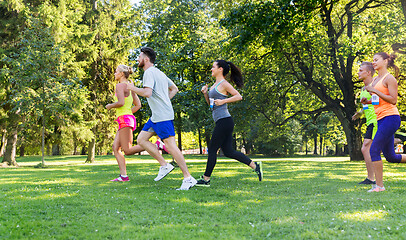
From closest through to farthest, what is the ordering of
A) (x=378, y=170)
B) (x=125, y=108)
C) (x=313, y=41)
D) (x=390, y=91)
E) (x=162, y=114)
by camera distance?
(x=390, y=91), (x=378, y=170), (x=162, y=114), (x=125, y=108), (x=313, y=41)

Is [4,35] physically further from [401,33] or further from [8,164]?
[401,33]

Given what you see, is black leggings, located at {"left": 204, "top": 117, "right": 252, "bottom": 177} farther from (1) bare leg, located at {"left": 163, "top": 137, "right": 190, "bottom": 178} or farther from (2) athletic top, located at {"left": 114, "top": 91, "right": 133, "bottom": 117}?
(2) athletic top, located at {"left": 114, "top": 91, "right": 133, "bottom": 117}

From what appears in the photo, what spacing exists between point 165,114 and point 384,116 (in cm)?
370

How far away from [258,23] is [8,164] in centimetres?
1443

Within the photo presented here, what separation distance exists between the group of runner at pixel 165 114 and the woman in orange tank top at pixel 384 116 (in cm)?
226

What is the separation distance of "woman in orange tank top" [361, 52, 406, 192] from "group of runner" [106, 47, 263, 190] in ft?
7.42

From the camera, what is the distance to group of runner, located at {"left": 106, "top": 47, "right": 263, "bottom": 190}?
588 cm

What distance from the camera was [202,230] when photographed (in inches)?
126

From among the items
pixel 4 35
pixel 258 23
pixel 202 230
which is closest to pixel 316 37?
pixel 258 23

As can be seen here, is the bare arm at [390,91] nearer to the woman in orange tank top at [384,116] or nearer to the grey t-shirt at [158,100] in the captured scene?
the woman in orange tank top at [384,116]

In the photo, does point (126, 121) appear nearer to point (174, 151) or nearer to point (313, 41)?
point (174, 151)

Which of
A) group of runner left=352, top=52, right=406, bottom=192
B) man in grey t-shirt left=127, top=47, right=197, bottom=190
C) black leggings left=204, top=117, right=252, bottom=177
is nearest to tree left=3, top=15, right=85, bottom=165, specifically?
man in grey t-shirt left=127, top=47, right=197, bottom=190

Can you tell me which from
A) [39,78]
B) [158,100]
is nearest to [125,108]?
[158,100]

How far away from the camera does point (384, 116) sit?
5457 mm
